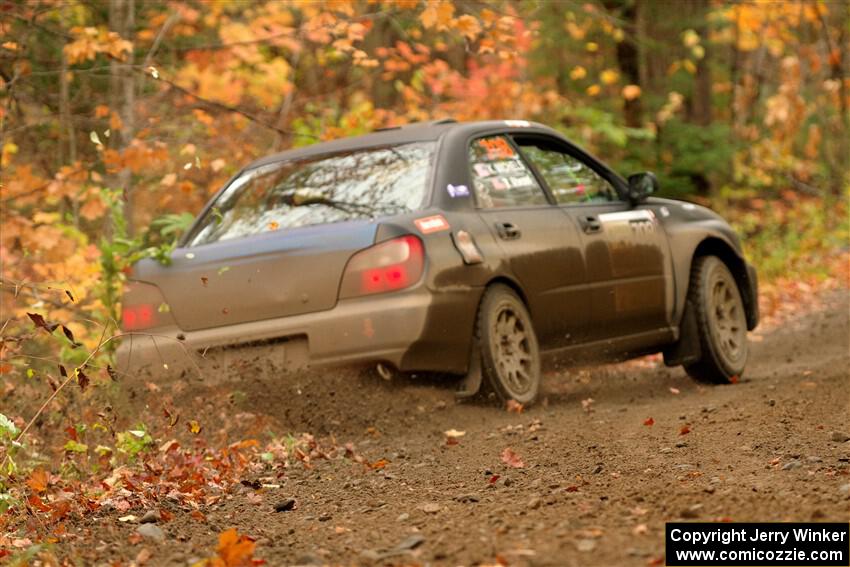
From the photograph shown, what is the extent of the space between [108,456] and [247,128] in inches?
439

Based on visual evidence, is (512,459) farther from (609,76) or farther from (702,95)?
(702,95)

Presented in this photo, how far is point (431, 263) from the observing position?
23.0ft

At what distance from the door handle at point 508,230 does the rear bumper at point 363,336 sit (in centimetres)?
47

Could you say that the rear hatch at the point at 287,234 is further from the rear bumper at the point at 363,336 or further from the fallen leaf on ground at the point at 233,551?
the fallen leaf on ground at the point at 233,551

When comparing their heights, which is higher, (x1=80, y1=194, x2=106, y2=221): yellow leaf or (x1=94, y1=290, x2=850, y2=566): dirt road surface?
(x1=80, y1=194, x2=106, y2=221): yellow leaf

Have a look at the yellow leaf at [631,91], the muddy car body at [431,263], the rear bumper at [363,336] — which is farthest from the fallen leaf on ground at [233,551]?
the yellow leaf at [631,91]

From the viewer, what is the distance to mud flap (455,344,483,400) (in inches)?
291

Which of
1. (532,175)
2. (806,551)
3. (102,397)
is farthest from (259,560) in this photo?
(532,175)

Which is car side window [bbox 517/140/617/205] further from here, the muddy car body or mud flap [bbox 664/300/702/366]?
mud flap [bbox 664/300/702/366]

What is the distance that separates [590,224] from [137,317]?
9.26ft

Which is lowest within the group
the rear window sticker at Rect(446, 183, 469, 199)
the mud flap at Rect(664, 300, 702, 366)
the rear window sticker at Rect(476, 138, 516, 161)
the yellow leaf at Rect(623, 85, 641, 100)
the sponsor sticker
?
the mud flap at Rect(664, 300, 702, 366)

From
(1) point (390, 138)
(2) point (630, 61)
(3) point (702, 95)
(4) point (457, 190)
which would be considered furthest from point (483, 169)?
(3) point (702, 95)

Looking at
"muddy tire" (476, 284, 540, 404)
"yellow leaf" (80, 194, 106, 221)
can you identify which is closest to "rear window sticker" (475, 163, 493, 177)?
"muddy tire" (476, 284, 540, 404)

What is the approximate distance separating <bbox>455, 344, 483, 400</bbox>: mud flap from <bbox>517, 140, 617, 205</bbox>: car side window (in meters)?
1.49
